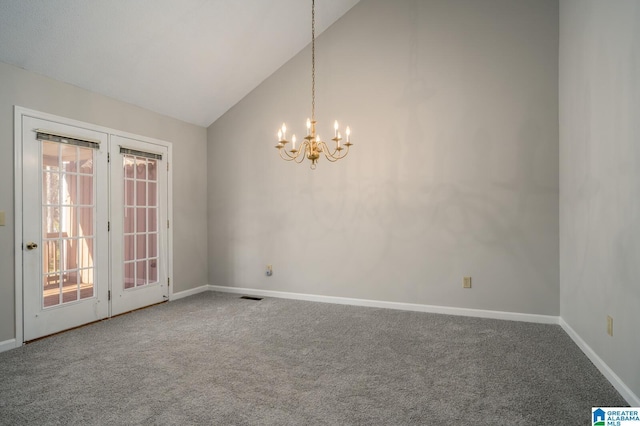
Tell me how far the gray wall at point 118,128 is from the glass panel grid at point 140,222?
0.34m

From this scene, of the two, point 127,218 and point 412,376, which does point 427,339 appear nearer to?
point 412,376

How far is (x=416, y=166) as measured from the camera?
4430 mm

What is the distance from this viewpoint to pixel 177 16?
3.72 metres

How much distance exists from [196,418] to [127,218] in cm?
308

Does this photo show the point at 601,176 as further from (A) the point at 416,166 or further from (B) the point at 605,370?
(A) the point at 416,166

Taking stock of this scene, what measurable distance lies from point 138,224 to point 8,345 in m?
1.79

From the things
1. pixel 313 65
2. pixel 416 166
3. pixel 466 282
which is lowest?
pixel 466 282

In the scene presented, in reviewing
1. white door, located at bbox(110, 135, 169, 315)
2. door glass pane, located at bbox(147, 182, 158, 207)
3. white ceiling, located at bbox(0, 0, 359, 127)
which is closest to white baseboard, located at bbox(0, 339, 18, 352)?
white door, located at bbox(110, 135, 169, 315)

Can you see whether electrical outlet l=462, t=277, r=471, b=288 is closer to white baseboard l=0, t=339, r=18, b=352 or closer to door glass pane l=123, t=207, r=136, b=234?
door glass pane l=123, t=207, r=136, b=234

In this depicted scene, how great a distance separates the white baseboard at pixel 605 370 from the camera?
2234 mm

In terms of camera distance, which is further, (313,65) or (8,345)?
(313,65)

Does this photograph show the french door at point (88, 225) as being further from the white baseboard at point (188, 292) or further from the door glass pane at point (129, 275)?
the white baseboard at point (188, 292)

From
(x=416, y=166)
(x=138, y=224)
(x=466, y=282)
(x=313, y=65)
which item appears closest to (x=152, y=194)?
(x=138, y=224)

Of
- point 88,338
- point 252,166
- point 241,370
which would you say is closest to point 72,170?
point 88,338
